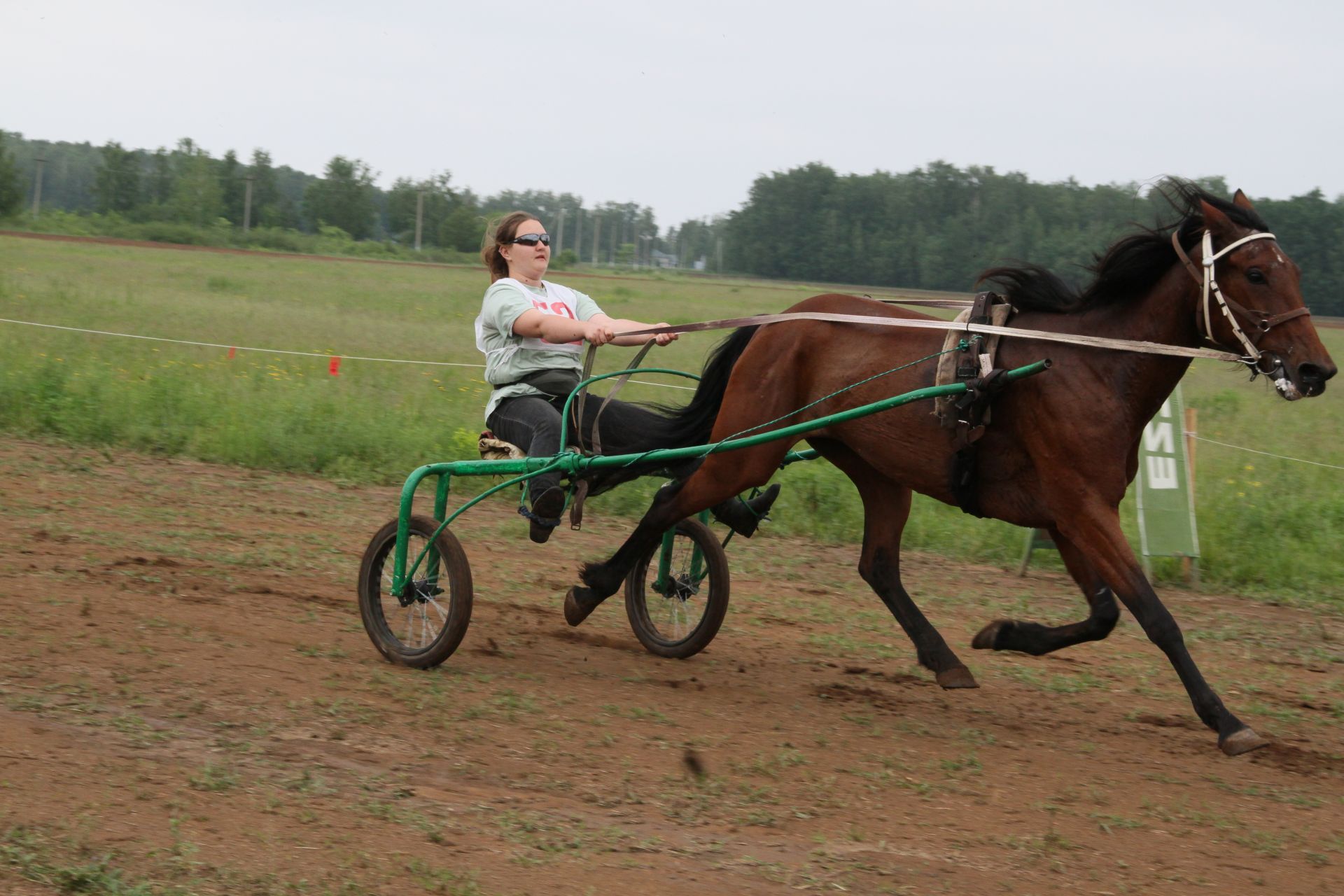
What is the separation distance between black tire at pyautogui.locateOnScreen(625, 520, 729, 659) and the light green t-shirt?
0.92m

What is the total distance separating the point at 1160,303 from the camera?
15.4 ft

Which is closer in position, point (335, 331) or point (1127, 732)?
point (1127, 732)

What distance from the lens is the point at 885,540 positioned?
5.73 m

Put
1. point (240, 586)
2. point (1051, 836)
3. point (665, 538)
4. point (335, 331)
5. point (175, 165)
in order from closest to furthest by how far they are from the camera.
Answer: point (1051, 836)
point (665, 538)
point (240, 586)
point (335, 331)
point (175, 165)

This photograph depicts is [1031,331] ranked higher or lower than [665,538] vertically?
higher

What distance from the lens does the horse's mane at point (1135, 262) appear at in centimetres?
464

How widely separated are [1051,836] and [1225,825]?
24.7 inches

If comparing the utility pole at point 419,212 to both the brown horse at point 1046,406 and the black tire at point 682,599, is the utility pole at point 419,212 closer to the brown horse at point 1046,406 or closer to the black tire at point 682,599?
the black tire at point 682,599

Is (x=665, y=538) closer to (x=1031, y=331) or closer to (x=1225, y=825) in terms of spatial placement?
(x=1031, y=331)

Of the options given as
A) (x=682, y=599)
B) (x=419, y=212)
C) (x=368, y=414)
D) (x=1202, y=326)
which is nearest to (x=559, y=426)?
(x=682, y=599)

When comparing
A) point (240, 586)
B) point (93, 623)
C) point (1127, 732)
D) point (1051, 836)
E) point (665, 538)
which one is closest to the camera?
point (1051, 836)

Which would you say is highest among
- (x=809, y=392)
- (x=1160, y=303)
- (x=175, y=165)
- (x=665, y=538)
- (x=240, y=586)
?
(x=175, y=165)

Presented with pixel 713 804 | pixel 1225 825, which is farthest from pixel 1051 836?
pixel 713 804

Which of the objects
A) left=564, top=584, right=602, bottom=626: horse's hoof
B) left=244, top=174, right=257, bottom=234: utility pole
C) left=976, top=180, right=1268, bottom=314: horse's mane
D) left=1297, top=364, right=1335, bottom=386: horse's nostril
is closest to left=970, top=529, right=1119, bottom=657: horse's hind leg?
left=976, top=180, right=1268, bottom=314: horse's mane
